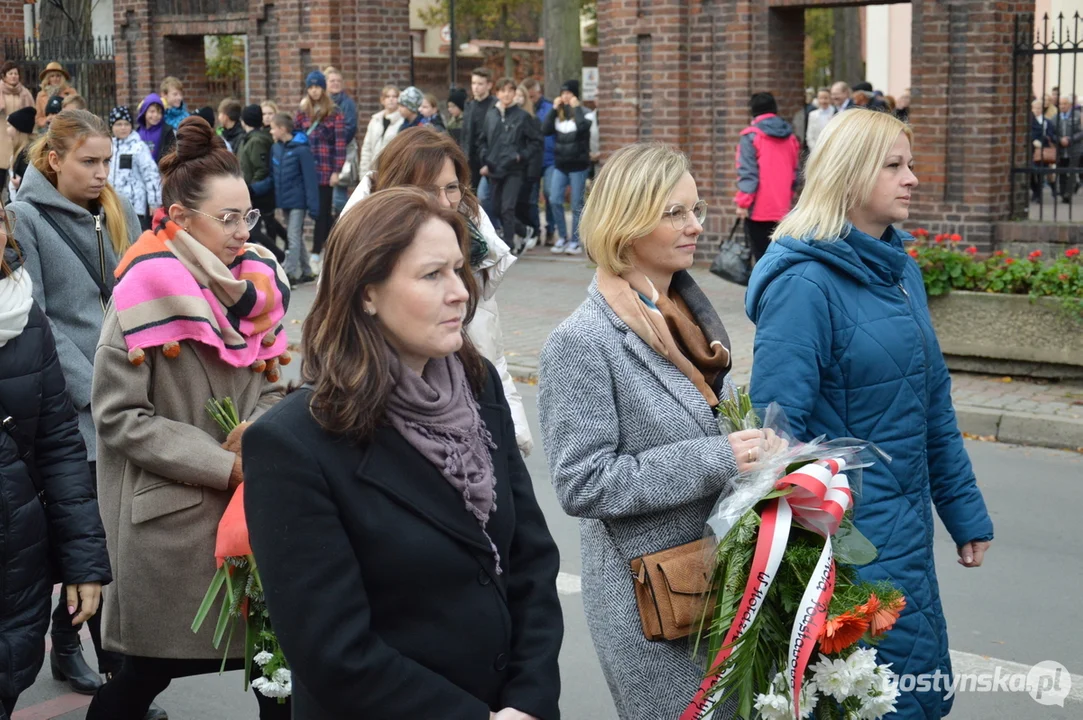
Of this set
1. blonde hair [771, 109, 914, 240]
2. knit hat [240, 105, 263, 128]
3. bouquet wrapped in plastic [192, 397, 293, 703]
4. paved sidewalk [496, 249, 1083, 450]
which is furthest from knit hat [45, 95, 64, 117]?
blonde hair [771, 109, 914, 240]

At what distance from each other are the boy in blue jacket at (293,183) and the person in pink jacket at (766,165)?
16.3 ft

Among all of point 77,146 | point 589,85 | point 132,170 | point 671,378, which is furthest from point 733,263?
point 589,85

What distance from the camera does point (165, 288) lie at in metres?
4.04

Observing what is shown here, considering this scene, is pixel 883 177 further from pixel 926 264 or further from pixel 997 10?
pixel 997 10

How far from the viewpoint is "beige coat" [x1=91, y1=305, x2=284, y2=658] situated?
13.0 feet

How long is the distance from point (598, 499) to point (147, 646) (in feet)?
4.99

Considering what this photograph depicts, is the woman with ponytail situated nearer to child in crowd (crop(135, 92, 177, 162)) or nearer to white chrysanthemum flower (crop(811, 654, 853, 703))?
white chrysanthemum flower (crop(811, 654, 853, 703))

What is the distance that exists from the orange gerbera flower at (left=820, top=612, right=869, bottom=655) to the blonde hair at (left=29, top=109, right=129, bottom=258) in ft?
10.6

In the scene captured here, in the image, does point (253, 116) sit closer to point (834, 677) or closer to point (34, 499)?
point (34, 499)

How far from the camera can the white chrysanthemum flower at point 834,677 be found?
3197mm

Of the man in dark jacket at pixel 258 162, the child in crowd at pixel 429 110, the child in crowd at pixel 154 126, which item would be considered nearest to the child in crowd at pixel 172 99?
the child in crowd at pixel 154 126

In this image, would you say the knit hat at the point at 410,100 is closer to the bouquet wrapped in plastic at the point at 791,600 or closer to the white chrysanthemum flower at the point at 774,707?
the bouquet wrapped in plastic at the point at 791,600

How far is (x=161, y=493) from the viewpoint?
4.01 metres

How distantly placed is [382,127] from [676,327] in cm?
1388
